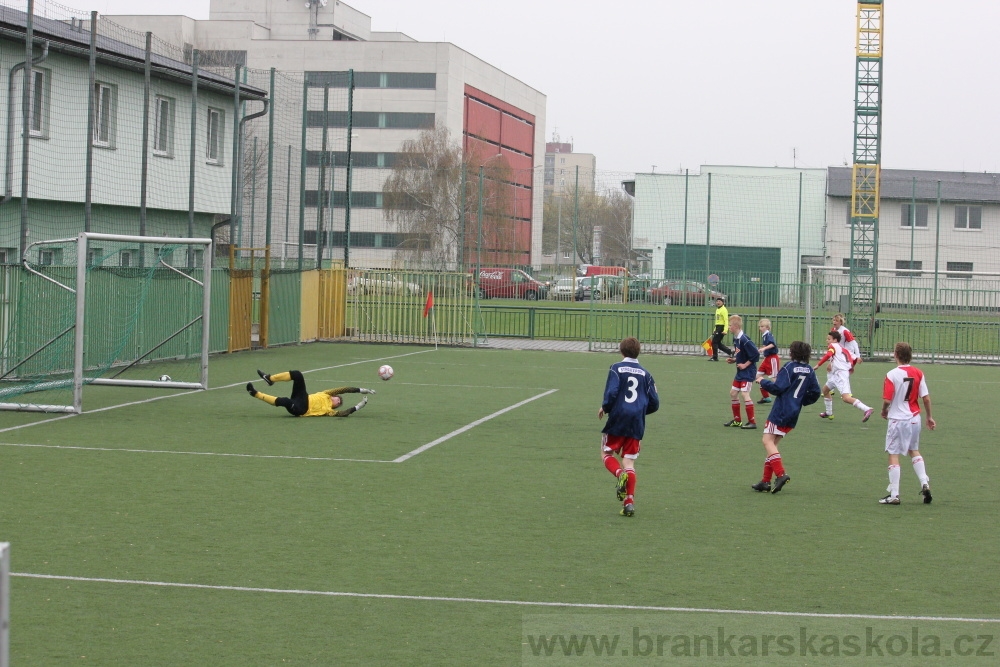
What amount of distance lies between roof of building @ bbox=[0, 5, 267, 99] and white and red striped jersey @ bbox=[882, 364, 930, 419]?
17.5 m

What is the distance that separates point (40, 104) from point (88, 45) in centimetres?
159

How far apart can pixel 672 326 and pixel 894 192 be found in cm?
2203

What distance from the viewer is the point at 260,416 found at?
1745 cm

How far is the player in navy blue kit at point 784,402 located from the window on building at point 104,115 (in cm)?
1832

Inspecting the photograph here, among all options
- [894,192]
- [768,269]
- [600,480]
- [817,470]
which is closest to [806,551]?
[600,480]

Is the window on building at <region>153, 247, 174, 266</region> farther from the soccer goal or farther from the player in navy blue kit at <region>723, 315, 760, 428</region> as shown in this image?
the player in navy blue kit at <region>723, 315, 760, 428</region>

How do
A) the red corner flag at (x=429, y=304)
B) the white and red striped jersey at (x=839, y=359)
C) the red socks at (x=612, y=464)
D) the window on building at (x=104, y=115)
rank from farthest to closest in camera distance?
the red corner flag at (x=429, y=304) < the window on building at (x=104, y=115) < the white and red striped jersey at (x=839, y=359) < the red socks at (x=612, y=464)

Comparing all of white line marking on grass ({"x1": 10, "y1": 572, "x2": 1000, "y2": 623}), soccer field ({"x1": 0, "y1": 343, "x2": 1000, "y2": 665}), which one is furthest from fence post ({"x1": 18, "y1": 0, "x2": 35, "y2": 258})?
white line marking on grass ({"x1": 10, "y1": 572, "x2": 1000, "y2": 623})

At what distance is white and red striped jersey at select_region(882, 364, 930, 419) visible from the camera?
11359mm

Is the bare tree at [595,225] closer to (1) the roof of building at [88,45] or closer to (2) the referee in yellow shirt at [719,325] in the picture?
(2) the referee in yellow shirt at [719,325]

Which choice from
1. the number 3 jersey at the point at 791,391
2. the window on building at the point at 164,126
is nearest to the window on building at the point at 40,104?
the window on building at the point at 164,126

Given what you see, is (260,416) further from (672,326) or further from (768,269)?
(768,269)

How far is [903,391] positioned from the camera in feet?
37.4

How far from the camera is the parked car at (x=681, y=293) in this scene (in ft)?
117
